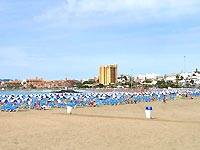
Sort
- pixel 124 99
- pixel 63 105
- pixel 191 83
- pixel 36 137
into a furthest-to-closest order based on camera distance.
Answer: pixel 191 83
pixel 124 99
pixel 63 105
pixel 36 137

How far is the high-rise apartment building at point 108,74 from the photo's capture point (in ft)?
446

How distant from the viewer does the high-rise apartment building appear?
13600cm

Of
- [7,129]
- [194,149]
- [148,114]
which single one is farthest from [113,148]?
[148,114]

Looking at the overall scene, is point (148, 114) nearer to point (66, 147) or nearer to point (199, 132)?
point (199, 132)

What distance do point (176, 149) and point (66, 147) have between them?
2.20 m

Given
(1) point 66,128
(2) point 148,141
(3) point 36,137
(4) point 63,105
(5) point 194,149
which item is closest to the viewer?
(5) point 194,149

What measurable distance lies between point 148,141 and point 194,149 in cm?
141

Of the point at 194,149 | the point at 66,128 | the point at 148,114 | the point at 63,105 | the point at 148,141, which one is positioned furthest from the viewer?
A: the point at 63,105

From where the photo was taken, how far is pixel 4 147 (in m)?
7.50

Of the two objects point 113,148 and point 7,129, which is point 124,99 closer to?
point 7,129

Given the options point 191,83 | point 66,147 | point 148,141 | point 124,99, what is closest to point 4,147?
point 66,147

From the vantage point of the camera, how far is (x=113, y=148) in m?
7.50

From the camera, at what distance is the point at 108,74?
450ft

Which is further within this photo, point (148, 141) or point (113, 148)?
point (148, 141)
